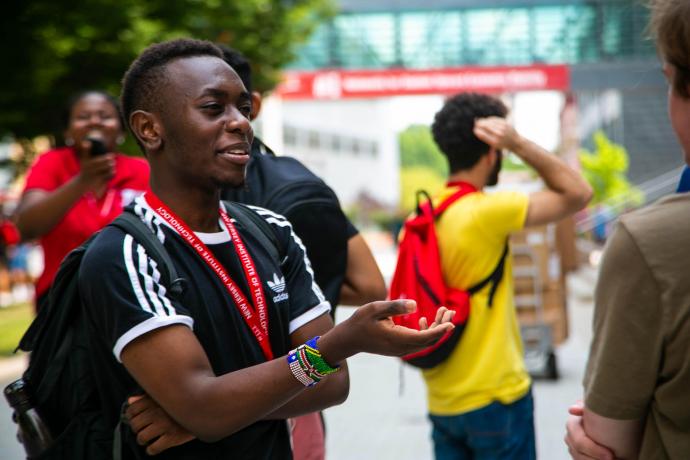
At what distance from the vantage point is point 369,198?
229 feet

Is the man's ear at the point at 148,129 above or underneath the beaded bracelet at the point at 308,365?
above

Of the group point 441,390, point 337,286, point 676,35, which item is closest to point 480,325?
point 441,390

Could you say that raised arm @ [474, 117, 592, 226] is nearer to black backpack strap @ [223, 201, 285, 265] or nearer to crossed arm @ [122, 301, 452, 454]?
black backpack strap @ [223, 201, 285, 265]

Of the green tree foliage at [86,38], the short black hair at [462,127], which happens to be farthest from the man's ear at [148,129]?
the green tree foliage at [86,38]

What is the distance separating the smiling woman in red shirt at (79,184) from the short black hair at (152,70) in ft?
5.72

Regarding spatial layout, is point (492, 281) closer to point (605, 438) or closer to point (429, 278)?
point (429, 278)

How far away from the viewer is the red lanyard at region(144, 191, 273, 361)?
206cm

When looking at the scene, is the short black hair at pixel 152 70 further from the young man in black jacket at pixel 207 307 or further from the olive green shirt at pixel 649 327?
the olive green shirt at pixel 649 327

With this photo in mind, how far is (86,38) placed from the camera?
11.5 meters

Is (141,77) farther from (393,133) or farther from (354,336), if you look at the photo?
(393,133)

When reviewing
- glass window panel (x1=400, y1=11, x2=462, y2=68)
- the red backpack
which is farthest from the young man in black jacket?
glass window panel (x1=400, y1=11, x2=462, y2=68)

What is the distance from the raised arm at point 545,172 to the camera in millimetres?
3789

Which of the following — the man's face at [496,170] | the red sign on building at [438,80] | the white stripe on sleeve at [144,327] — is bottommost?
the red sign on building at [438,80]

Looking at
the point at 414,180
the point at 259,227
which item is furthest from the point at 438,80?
the point at 414,180
